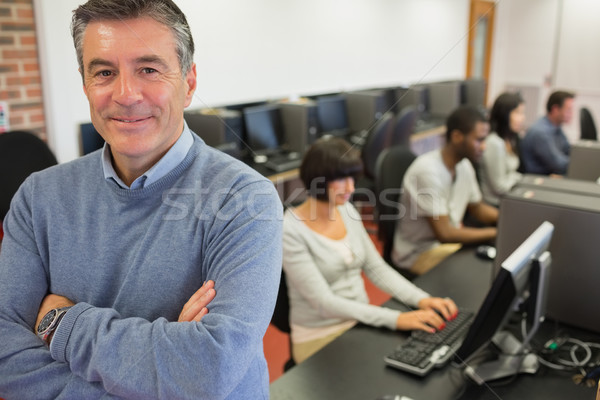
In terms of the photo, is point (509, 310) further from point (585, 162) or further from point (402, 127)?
point (402, 127)

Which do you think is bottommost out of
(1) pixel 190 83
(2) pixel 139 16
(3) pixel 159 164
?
(3) pixel 159 164

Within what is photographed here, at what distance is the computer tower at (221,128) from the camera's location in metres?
1.52

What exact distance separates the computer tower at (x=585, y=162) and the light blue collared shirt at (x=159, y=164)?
2321 mm

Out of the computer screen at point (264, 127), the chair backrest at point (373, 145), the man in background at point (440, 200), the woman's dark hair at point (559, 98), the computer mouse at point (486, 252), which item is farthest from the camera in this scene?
the chair backrest at point (373, 145)

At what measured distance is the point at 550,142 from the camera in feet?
12.2

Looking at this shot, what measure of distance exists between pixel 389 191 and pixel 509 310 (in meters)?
1.22


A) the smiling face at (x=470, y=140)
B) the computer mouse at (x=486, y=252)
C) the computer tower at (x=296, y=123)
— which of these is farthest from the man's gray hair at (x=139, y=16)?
the computer tower at (x=296, y=123)

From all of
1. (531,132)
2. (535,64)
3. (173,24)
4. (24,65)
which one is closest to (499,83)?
(535,64)

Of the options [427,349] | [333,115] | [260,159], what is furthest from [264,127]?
[427,349]

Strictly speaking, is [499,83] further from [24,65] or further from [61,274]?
[61,274]

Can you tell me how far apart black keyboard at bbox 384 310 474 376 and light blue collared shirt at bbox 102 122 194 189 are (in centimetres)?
75

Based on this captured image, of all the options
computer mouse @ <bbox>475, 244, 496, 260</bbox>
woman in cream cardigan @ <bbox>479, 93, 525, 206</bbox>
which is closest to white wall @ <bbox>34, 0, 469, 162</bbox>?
woman in cream cardigan @ <bbox>479, 93, 525, 206</bbox>

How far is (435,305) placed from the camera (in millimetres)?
A: 1589

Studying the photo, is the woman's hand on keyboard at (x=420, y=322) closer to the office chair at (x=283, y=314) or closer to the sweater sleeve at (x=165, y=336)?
the office chair at (x=283, y=314)
